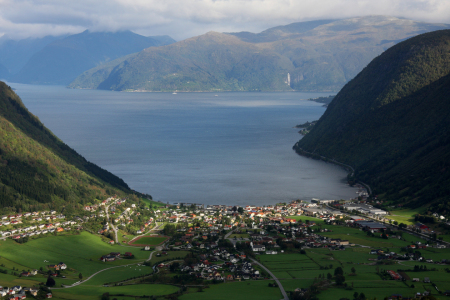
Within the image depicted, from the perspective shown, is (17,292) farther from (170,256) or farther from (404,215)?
(404,215)

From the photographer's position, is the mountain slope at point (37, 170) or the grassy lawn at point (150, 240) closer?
the grassy lawn at point (150, 240)

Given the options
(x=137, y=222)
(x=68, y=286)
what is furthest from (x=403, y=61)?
(x=68, y=286)

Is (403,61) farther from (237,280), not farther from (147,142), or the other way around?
(237,280)

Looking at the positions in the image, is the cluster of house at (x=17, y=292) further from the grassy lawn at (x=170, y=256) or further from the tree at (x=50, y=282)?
the grassy lawn at (x=170, y=256)

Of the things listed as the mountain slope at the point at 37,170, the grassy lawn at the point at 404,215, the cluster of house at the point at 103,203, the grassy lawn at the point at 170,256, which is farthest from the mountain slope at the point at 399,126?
the mountain slope at the point at 37,170

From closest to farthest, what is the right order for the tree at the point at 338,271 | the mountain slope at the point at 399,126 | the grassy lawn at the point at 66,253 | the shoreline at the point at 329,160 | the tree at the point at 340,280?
the tree at the point at 340,280
the tree at the point at 338,271
the grassy lawn at the point at 66,253
the mountain slope at the point at 399,126
the shoreline at the point at 329,160

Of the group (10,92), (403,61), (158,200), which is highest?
(403,61)
